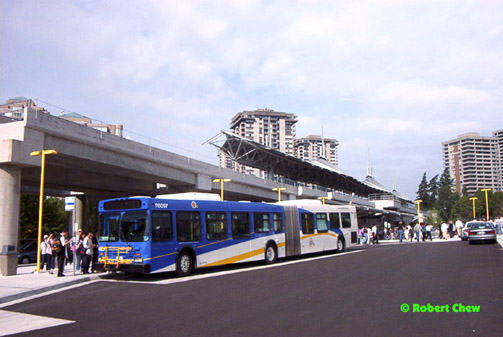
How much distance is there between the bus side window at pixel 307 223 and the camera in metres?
23.3

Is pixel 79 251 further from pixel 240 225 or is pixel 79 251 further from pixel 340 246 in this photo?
pixel 340 246

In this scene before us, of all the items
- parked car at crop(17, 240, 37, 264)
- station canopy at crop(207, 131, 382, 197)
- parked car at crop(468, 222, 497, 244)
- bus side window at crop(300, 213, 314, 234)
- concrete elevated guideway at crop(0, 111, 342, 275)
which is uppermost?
station canopy at crop(207, 131, 382, 197)

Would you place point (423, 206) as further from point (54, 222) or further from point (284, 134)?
point (54, 222)

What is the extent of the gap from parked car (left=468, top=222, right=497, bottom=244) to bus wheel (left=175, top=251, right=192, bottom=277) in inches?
801

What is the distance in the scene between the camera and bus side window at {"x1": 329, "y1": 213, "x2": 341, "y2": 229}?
2569 cm

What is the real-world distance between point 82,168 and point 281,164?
4158 cm

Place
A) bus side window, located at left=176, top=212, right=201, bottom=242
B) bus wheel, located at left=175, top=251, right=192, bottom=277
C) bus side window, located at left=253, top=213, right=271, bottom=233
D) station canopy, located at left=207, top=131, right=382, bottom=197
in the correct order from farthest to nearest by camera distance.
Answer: station canopy, located at left=207, top=131, right=382, bottom=197, bus side window, located at left=253, top=213, right=271, bottom=233, bus side window, located at left=176, top=212, right=201, bottom=242, bus wheel, located at left=175, top=251, right=192, bottom=277

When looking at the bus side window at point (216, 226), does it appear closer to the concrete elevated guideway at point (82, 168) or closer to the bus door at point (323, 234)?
the bus door at point (323, 234)

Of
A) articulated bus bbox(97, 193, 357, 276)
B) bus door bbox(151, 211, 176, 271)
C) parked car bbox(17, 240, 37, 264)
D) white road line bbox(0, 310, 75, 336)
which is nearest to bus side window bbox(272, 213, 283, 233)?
articulated bus bbox(97, 193, 357, 276)

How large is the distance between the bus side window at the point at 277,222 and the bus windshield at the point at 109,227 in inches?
323

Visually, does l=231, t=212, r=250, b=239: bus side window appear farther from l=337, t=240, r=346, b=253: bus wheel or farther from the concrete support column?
the concrete support column

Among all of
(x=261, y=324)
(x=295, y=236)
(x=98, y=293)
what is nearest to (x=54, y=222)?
(x=295, y=236)

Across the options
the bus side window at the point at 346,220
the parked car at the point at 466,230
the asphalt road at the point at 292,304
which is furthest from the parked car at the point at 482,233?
the asphalt road at the point at 292,304

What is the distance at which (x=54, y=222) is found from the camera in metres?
55.9
